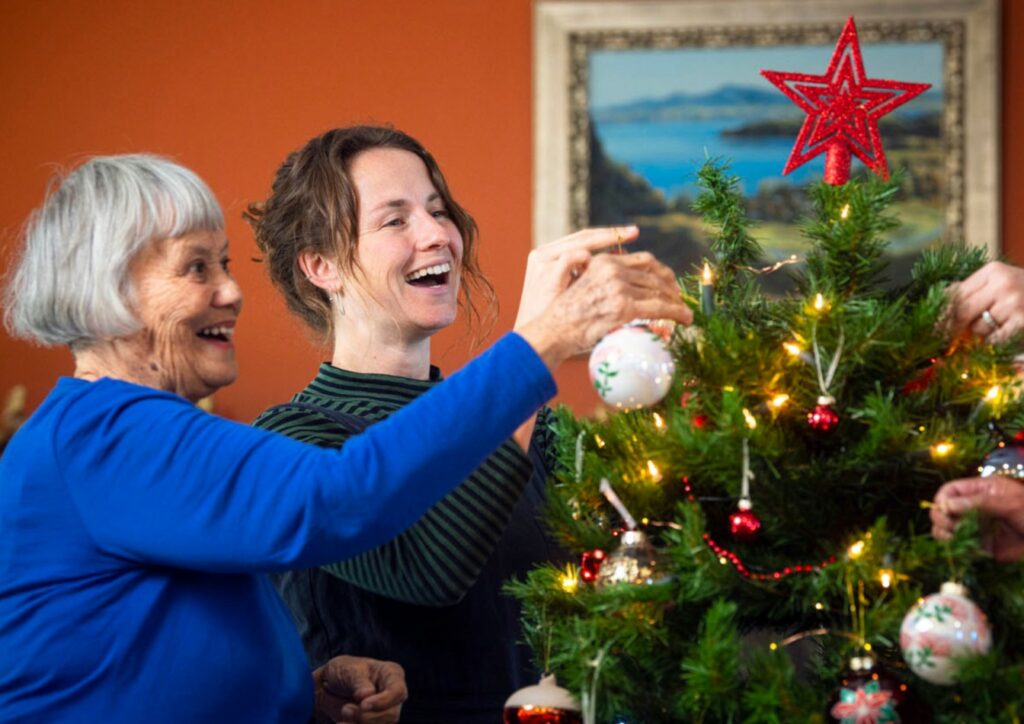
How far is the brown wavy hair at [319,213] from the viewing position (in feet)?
5.16

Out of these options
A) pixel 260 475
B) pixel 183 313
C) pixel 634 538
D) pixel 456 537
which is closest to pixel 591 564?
pixel 634 538

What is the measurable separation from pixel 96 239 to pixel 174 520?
0.28m

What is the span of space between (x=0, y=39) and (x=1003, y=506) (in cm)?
348

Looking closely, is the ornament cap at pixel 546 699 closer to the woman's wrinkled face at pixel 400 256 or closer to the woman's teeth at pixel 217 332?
the woman's teeth at pixel 217 332

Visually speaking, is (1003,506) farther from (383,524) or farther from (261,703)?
(261,703)

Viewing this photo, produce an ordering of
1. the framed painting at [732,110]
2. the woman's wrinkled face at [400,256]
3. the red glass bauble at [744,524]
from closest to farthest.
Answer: the red glass bauble at [744,524]
the woman's wrinkled face at [400,256]
the framed painting at [732,110]

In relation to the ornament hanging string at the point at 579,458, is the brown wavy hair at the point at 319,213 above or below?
above

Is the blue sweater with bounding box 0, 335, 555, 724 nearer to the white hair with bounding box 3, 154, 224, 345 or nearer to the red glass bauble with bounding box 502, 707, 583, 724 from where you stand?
the white hair with bounding box 3, 154, 224, 345

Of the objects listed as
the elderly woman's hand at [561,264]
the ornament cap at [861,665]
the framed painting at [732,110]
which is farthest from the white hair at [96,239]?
the framed painting at [732,110]

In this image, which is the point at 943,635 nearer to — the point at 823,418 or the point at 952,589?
the point at 952,589

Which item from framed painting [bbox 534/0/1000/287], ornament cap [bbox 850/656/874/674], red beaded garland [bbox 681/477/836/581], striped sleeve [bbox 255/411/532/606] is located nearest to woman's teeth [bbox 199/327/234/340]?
striped sleeve [bbox 255/411/532/606]

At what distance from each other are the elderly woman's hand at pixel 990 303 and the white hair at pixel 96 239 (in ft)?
2.15

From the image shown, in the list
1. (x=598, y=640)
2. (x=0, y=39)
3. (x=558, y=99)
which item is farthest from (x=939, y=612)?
(x=0, y=39)

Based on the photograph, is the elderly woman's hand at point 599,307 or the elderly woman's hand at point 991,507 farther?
the elderly woman's hand at point 599,307
